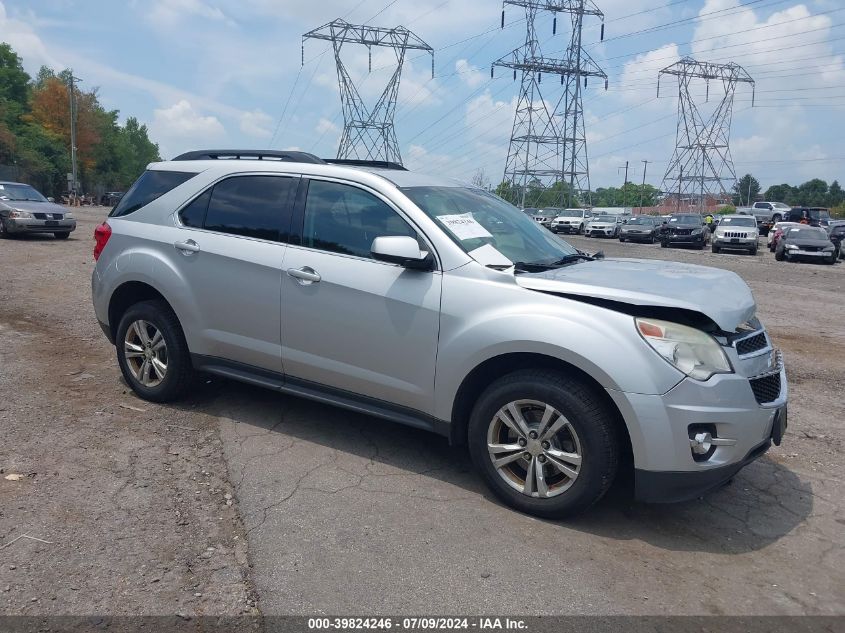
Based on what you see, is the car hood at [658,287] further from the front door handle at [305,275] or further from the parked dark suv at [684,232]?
the parked dark suv at [684,232]

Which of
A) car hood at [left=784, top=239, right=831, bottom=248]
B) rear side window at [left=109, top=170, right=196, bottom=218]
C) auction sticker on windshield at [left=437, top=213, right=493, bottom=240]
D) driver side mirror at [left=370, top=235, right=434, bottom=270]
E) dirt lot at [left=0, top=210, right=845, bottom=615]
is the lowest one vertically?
dirt lot at [left=0, top=210, right=845, bottom=615]

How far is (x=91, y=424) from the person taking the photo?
4.94 m

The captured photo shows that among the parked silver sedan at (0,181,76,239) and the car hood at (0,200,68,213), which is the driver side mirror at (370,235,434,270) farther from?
the car hood at (0,200,68,213)

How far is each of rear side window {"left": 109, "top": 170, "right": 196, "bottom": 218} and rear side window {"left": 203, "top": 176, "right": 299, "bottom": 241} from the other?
35 centimetres

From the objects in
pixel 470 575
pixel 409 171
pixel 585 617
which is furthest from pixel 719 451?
pixel 409 171

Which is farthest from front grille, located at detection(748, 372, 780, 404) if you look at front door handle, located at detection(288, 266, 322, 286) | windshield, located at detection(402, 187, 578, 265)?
front door handle, located at detection(288, 266, 322, 286)

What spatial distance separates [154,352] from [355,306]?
1960 millimetres

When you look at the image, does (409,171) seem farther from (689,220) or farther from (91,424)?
(689,220)

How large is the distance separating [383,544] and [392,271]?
160 centimetres

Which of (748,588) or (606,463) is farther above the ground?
(606,463)

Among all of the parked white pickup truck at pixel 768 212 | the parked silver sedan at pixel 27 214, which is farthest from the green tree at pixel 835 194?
the parked silver sedan at pixel 27 214

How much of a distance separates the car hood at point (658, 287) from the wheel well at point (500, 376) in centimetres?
39

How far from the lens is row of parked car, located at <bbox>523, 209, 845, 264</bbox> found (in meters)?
25.5

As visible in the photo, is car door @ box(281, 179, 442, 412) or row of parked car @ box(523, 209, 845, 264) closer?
car door @ box(281, 179, 442, 412)
